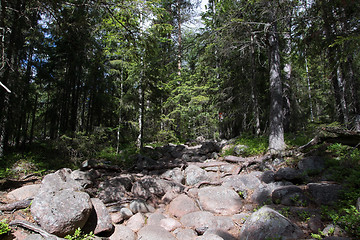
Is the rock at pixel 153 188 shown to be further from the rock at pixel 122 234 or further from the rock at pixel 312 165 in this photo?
the rock at pixel 312 165

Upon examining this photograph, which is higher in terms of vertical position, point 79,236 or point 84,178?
point 84,178

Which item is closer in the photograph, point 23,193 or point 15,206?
point 15,206

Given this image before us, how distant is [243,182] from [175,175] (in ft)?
9.56

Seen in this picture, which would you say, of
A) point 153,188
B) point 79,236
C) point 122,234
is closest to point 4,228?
point 79,236

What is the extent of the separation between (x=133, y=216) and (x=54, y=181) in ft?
9.60

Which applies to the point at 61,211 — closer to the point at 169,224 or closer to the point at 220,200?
the point at 169,224

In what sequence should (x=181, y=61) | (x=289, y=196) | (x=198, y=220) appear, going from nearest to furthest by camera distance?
1. (x=289, y=196)
2. (x=198, y=220)
3. (x=181, y=61)

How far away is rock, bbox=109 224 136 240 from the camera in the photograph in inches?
188

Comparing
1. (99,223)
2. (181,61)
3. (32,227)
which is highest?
(181,61)

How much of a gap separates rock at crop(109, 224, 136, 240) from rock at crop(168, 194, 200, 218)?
150 cm

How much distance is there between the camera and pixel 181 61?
12.6 m

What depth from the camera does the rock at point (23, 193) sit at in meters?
5.53

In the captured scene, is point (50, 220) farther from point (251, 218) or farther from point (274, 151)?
point (274, 151)

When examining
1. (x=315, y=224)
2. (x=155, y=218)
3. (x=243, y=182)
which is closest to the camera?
(x=315, y=224)
